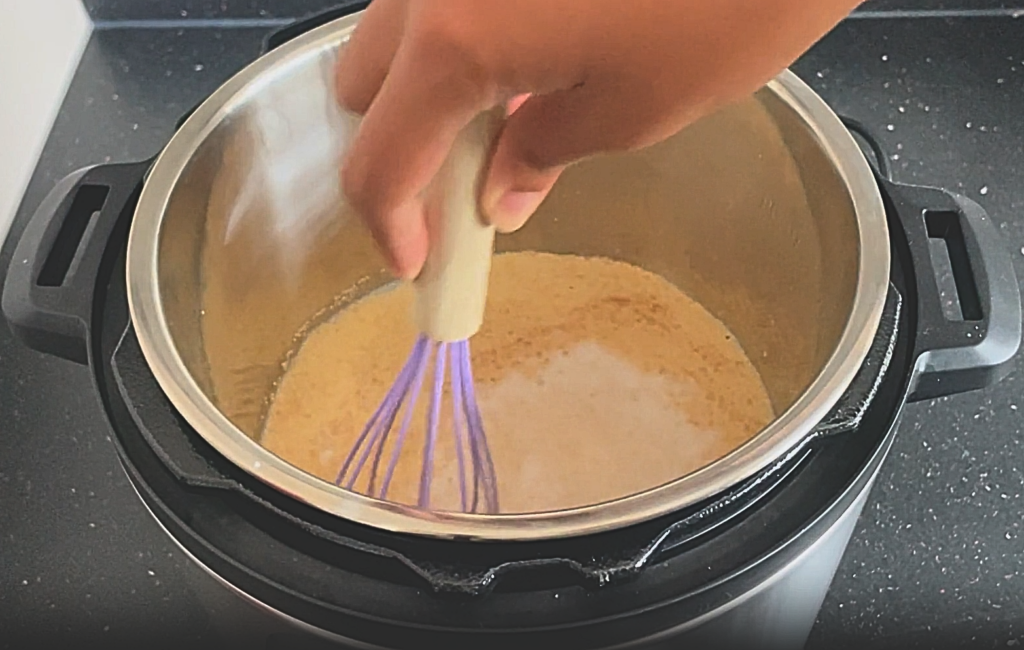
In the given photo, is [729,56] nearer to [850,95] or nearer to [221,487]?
[221,487]

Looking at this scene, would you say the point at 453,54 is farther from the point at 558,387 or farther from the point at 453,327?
the point at 558,387

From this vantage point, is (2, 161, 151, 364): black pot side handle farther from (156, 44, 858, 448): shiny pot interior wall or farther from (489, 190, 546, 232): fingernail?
(489, 190, 546, 232): fingernail

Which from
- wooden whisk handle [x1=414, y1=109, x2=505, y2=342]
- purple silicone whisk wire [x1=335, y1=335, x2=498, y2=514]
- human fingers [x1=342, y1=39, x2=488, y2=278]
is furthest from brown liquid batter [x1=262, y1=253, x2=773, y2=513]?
human fingers [x1=342, y1=39, x2=488, y2=278]

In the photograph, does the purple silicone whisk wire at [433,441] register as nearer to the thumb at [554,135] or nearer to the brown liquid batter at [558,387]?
the brown liquid batter at [558,387]

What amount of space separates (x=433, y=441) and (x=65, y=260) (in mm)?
190

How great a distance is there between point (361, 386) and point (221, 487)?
27 cm

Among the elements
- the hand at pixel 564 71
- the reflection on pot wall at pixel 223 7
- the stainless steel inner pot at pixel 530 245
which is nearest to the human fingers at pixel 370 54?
the hand at pixel 564 71

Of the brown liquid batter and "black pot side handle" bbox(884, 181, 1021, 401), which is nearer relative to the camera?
"black pot side handle" bbox(884, 181, 1021, 401)

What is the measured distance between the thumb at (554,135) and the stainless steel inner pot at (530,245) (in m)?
0.11

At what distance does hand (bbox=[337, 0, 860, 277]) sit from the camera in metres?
0.28

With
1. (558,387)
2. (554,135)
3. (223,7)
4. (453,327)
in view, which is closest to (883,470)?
(558,387)

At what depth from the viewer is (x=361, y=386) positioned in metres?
0.69

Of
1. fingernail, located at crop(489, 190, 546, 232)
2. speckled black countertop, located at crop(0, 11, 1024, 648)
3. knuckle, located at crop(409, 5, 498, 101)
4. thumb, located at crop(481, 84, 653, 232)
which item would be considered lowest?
speckled black countertop, located at crop(0, 11, 1024, 648)

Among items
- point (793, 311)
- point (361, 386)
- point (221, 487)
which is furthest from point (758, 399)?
point (221, 487)
